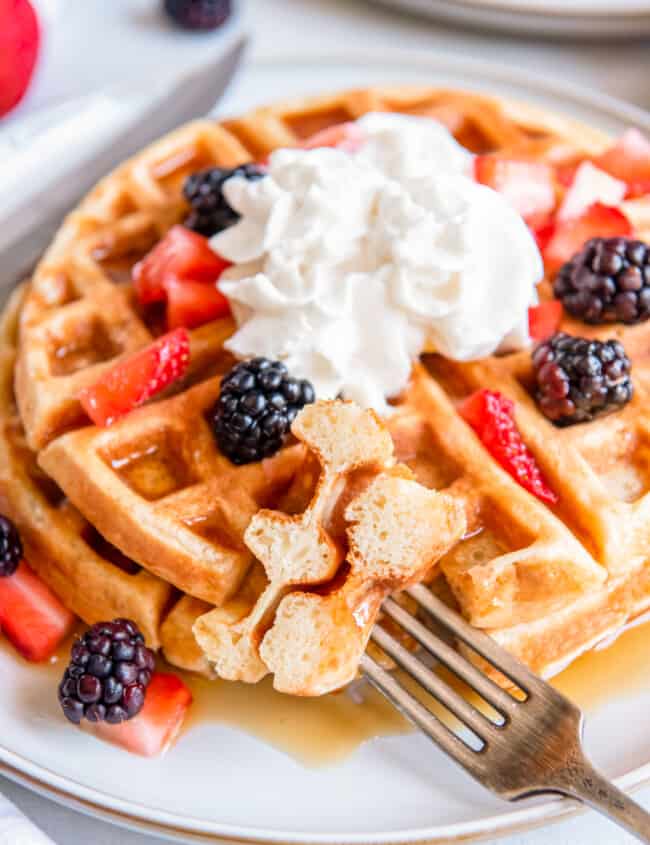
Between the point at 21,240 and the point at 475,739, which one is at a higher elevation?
the point at 21,240

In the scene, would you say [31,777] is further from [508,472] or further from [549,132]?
[549,132]

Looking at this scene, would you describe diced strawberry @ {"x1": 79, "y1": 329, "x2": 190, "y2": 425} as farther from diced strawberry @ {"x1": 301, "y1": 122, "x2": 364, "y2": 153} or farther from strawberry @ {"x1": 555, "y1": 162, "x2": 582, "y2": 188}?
strawberry @ {"x1": 555, "y1": 162, "x2": 582, "y2": 188}

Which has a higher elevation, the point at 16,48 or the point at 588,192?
the point at 16,48

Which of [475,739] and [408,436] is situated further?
[408,436]

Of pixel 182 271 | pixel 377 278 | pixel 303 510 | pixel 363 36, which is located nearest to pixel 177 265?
pixel 182 271

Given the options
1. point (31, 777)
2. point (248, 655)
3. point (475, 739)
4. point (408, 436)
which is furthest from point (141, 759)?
point (408, 436)

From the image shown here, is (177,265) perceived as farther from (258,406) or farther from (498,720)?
(498,720)

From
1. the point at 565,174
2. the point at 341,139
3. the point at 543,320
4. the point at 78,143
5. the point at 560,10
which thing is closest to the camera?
the point at 543,320
